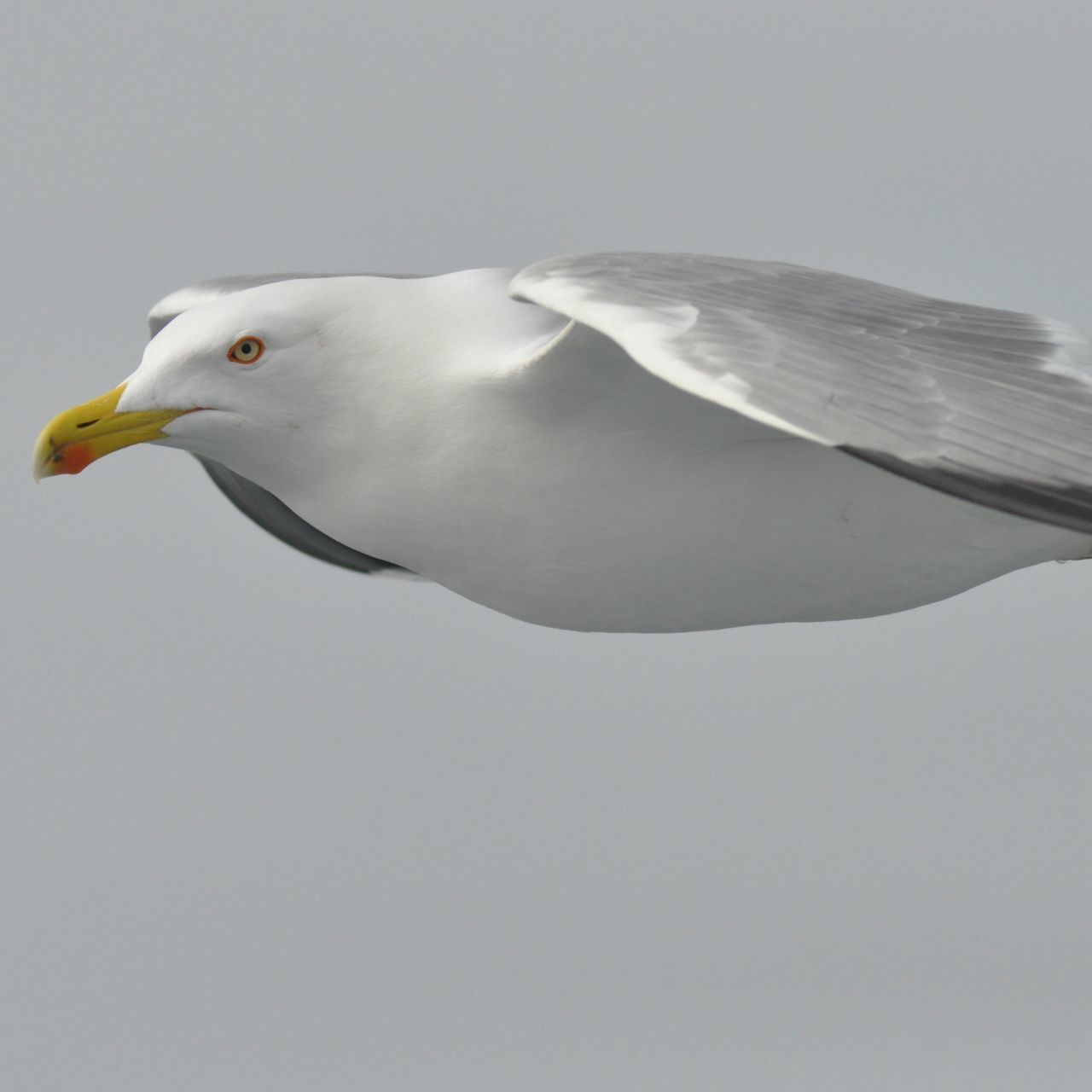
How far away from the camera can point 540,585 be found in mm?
6066

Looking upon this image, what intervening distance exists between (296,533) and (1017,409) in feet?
9.21

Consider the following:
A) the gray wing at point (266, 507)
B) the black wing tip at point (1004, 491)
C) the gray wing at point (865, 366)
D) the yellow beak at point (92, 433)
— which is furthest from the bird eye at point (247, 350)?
the black wing tip at point (1004, 491)

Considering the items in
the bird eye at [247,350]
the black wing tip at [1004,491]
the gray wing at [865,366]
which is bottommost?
the bird eye at [247,350]

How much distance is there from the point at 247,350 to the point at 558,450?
872 millimetres

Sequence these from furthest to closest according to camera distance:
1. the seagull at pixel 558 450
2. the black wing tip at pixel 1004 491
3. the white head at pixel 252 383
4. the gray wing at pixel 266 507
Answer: the gray wing at pixel 266 507
the white head at pixel 252 383
the seagull at pixel 558 450
the black wing tip at pixel 1004 491

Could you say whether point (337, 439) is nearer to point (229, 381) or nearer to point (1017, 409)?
point (229, 381)

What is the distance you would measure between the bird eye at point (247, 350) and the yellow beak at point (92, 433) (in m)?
0.19

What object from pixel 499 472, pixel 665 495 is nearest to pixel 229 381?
pixel 499 472

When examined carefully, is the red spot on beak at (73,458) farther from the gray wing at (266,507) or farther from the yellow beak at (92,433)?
the gray wing at (266,507)

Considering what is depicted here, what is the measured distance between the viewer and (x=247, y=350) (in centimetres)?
593

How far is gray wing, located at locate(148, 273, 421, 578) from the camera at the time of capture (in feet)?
22.9

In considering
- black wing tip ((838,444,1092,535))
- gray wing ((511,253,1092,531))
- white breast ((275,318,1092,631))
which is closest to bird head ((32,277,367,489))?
white breast ((275,318,1092,631))

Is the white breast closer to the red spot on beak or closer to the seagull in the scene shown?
the seagull

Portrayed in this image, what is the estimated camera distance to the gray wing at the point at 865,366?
4672 mm
